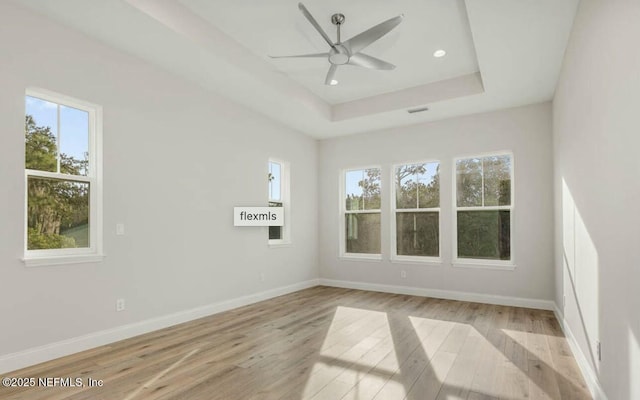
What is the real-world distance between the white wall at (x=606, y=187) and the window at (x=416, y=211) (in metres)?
2.58

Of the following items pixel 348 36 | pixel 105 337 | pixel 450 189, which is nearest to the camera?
pixel 105 337

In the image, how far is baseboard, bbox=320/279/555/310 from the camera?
5.20 meters

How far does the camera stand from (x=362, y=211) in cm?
695

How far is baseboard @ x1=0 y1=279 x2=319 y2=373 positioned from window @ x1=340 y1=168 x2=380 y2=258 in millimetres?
2306

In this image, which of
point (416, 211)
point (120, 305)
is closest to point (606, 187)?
point (416, 211)

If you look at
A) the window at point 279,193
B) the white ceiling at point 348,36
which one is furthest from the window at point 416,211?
the window at point 279,193

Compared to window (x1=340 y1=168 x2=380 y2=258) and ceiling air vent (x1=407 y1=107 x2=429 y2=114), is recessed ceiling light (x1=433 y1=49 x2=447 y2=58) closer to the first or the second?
ceiling air vent (x1=407 y1=107 x2=429 y2=114)

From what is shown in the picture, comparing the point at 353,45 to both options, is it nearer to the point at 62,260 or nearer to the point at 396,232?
the point at 62,260

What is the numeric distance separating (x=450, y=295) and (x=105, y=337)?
4839 mm

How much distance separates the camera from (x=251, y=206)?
5.59 metres

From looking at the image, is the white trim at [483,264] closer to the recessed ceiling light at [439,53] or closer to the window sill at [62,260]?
the recessed ceiling light at [439,53]

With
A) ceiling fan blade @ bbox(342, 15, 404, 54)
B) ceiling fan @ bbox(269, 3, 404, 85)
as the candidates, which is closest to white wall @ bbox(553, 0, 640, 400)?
ceiling fan blade @ bbox(342, 15, 404, 54)

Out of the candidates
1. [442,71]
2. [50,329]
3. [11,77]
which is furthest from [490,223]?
[11,77]

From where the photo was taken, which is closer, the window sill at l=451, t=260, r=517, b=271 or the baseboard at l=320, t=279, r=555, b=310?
the baseboard at l=320, t=279, r=555, b=310
